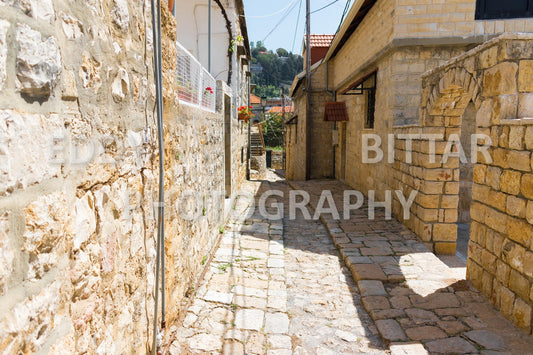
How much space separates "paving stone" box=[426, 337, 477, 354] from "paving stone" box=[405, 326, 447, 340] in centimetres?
7

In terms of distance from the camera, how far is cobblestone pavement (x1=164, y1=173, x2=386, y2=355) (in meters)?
3.11

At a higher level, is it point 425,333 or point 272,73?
point 272,73

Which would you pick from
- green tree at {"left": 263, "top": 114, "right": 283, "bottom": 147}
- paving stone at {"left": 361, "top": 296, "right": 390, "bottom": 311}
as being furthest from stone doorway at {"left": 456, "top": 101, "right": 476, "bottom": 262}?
green tree at {"left": 263, "top": 114, "right": 283, "bottom": 147}

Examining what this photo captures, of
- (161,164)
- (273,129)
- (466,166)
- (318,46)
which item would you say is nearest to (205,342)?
(161,164)

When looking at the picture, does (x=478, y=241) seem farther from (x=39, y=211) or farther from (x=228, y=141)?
(x=228, y=141)

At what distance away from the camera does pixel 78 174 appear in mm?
1407

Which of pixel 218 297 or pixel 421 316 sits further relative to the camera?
pixel 218 297

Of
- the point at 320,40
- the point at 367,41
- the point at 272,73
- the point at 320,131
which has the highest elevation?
the point at 272,73

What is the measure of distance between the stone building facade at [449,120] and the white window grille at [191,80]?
319cm

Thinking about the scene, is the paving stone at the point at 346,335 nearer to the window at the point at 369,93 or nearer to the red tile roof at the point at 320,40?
the window at the point at 369,93

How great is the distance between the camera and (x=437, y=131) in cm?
561

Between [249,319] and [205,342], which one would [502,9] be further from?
[205,342]

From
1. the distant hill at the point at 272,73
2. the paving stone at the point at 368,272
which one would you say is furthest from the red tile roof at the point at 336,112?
the distant hill at the point at 272,73

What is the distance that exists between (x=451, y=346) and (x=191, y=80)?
11.8ft
